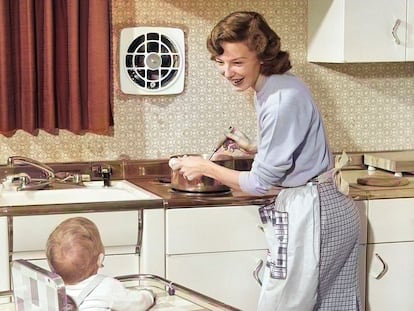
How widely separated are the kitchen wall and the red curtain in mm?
84

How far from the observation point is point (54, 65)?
3.29 meters

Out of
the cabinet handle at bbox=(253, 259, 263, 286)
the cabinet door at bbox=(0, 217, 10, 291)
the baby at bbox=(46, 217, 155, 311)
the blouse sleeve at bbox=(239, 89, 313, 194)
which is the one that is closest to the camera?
the baby at bbox=(46, 217, 155, 311)

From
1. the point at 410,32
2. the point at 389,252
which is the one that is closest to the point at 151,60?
the point at 410,32

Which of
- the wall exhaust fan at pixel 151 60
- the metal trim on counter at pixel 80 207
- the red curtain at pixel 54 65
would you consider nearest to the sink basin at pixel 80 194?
the metal trim on counter at pixel 80 207

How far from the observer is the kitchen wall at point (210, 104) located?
135 inches

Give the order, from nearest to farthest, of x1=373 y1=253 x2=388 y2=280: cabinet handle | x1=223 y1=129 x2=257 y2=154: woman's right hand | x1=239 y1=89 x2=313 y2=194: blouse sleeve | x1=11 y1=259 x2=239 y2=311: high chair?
1. x1=11 y1=259 x2=239 y2=311: high chair
2. x1=239 y1=89 x2=313 y2=194: blouse sleeve
3. x1=373 y1=253 x2=388 y2=280: cabinet handle
4. x1=223 y1=129 x2=257 y2=154: woman's right hand

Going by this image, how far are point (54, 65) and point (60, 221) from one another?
70 cm

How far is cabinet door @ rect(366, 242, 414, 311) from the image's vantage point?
125 inches

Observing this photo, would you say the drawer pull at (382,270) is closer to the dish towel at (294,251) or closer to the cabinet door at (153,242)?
the dish towel at (294,251)

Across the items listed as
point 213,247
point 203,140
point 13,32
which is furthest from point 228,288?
point 13,32

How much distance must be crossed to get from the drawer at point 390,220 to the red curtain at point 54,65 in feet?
3.56

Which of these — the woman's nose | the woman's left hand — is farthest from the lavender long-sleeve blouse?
the woman's left hand

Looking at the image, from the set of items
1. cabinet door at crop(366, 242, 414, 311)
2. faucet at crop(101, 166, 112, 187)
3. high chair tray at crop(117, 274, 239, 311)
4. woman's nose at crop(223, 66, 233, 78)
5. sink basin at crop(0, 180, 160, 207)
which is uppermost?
woman's nose at crop(223, 66, 233, 78)

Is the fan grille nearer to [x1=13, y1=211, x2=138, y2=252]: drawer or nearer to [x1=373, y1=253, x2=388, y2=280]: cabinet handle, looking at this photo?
[x1=13, y1=211, x2=138, y2=252]: drawer
